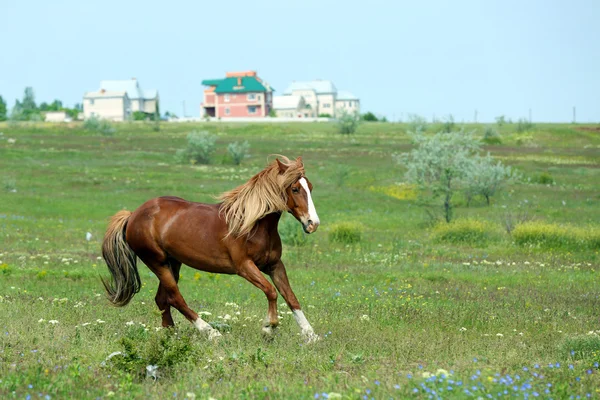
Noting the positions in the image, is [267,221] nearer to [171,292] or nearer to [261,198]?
[261,198]

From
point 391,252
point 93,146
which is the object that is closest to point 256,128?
point 93,146

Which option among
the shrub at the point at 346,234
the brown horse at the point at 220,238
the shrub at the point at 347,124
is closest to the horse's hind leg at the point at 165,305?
the brown horse at the point at 220,238

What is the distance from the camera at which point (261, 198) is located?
1091 centimetres

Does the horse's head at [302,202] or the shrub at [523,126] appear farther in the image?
the shrub at [523,126]

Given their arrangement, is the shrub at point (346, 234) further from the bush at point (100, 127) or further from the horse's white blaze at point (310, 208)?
the bush at point (100, 127)

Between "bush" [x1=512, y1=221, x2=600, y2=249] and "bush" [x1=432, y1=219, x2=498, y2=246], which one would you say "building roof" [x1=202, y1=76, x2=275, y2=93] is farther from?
"bush" [x1=512, y1=221, x2=600, y2=249]

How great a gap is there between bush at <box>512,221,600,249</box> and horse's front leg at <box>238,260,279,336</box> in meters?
15.6

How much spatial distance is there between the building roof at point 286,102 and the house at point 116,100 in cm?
2815

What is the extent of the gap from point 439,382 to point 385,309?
5.81 metres

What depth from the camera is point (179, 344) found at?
9094 mm

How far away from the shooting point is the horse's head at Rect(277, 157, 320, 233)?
10461 mm

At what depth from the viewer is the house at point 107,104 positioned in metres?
175

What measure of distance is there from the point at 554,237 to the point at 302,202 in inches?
638

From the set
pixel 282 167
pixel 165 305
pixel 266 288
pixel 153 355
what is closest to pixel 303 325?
pixel 266 288
